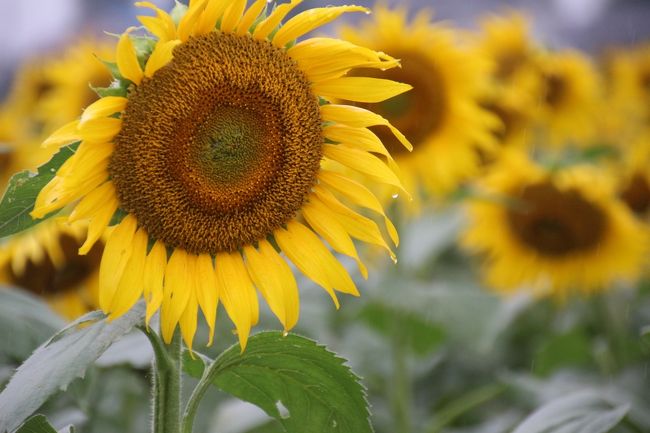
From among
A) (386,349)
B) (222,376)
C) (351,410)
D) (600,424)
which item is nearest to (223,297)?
(222,376)

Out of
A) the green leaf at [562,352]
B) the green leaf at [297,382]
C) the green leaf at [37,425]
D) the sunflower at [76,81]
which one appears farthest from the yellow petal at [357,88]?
the sunflower at [76,81]

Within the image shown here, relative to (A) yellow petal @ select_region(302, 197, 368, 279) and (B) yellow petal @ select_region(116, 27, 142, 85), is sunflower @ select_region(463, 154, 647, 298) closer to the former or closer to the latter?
(A) yellow petal @ select_region(302, 197, 368, 279)

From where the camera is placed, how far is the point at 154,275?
45.4 inches

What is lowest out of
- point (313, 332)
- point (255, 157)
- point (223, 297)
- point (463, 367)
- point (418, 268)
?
point (463, 367)

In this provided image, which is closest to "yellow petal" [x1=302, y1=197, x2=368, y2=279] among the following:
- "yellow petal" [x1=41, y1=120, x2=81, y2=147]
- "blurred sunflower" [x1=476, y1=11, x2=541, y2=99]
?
"yellow petal" [x1=41, y1=120, x2=81, y2=147]

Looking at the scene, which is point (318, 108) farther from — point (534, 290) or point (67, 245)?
point (534, 290)

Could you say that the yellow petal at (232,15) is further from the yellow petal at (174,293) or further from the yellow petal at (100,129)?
the yellow petal at (174,293)

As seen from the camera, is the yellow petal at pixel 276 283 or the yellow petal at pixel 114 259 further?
the yellow petal at pixel 276 283

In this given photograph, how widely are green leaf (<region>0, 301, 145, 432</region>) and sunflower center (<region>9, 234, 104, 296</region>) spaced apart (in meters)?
0.95

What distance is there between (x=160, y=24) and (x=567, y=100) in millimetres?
2979

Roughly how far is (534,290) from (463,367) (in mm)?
325

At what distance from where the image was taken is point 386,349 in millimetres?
2779

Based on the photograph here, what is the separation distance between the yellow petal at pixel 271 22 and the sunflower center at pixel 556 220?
5.47ft

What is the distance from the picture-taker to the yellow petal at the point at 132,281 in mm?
1089
